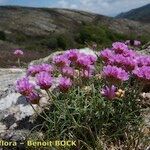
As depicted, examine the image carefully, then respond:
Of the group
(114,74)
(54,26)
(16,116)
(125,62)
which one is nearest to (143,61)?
(125,62)

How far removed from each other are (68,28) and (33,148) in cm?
9416

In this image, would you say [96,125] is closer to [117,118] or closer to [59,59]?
[117,118]

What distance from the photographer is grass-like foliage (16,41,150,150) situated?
17.8 feet

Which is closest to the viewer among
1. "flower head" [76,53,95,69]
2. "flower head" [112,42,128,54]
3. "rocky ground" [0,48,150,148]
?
"flower head" [76,53,95,69]

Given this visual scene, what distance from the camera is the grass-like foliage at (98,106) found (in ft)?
17.8

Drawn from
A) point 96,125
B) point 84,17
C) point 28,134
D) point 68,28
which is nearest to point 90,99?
point 96,125

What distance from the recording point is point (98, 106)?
5.79m

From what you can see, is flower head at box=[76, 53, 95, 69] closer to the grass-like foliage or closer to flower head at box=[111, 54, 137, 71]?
the grass-like foliage

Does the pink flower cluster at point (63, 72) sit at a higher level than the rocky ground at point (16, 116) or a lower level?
higher

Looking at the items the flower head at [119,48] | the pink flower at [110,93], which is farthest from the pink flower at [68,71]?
the pink flower at [110,93]

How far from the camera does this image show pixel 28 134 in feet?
19.4

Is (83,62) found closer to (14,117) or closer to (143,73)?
(143,73)

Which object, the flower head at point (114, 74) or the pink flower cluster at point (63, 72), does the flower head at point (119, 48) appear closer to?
the pink flower cluster at point (63, 72)

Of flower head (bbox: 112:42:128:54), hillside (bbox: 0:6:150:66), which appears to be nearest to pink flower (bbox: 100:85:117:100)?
flower head (bbox: 112:42:128:54)
